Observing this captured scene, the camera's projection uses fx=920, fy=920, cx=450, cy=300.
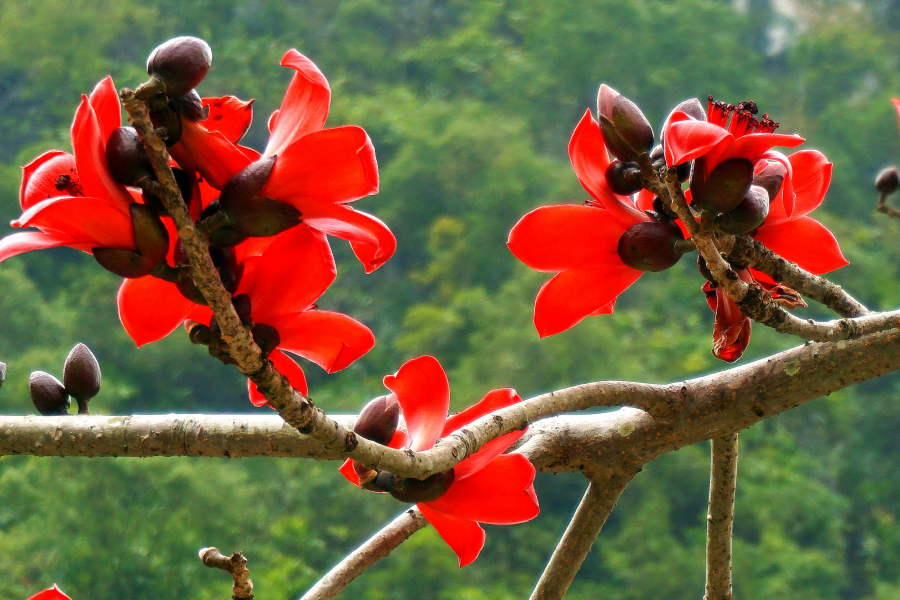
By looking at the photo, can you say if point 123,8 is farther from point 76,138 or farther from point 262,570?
point 76,138

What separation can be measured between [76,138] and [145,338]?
0.12 m

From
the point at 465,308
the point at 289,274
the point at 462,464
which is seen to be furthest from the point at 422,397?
the point at 465,308

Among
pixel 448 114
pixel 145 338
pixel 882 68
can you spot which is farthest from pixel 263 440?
pixel 882 68

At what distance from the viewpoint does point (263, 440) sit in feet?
1.92

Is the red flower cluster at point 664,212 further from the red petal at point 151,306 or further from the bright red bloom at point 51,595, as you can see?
the bright red bloom at point 51,595

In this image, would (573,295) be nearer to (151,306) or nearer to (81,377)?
(151,306)

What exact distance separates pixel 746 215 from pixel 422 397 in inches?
8.0

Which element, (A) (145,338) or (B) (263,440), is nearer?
(A) (145,338)

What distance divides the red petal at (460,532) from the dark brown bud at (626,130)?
0.23m

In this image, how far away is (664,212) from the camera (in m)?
0.50

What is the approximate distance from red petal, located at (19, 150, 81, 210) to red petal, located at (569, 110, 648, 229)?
25cm

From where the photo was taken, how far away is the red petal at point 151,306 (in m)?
0.41

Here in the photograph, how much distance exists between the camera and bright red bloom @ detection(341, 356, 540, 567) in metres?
0.50

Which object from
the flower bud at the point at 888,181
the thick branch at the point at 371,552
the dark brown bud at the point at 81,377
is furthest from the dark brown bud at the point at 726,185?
the flower bud at the point at 888,181
